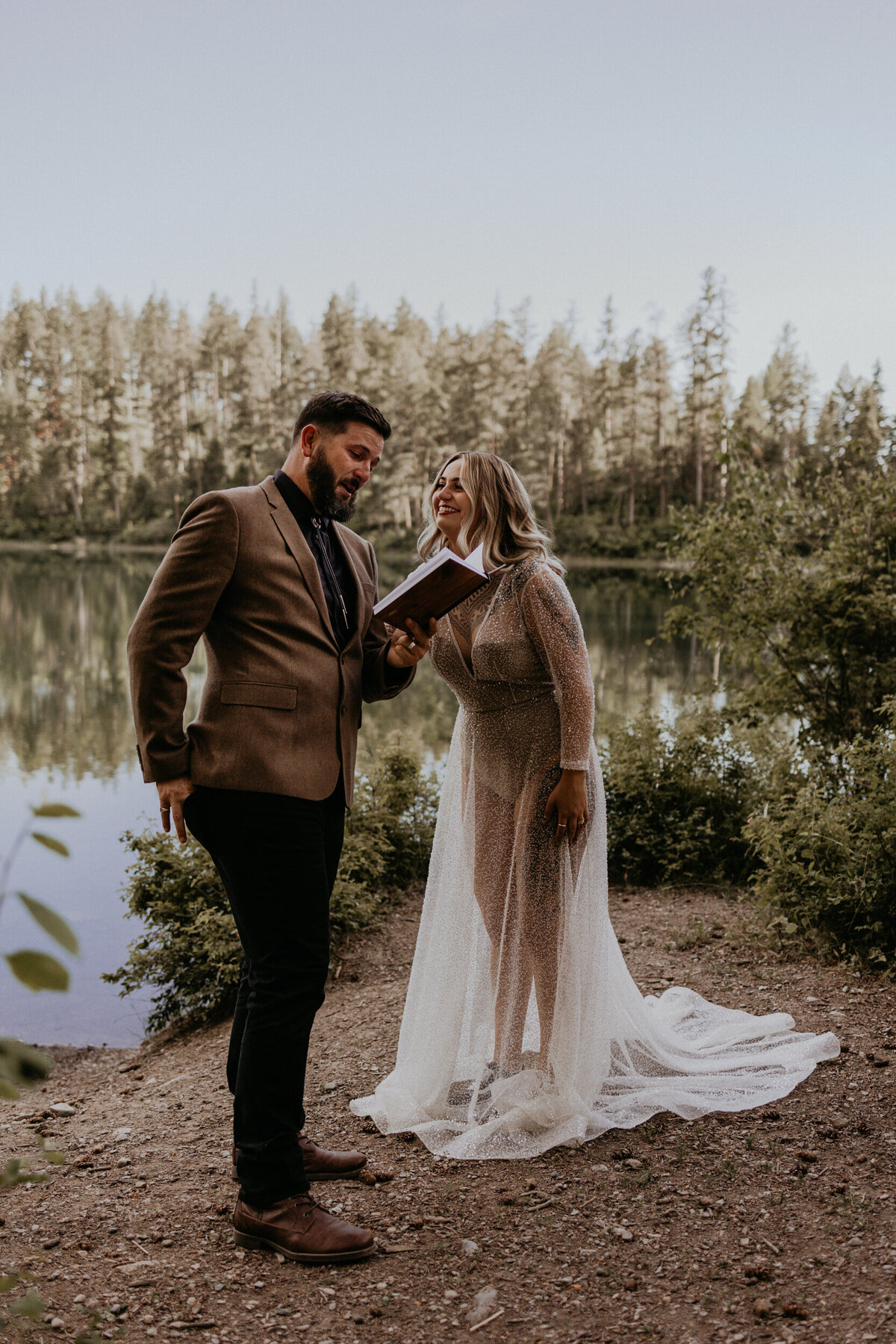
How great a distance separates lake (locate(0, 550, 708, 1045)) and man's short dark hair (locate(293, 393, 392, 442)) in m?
1.40

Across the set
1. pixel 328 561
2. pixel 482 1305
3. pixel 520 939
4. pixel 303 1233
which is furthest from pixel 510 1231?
pixel 328 561

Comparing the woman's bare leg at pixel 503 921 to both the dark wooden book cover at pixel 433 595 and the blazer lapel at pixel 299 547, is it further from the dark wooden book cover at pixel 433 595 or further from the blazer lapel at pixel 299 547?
the blazer lapel at pixel 299 547

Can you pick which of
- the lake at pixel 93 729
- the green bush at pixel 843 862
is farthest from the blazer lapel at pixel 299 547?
the green bush at pixel 843 862

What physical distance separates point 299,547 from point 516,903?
1530 millimetres

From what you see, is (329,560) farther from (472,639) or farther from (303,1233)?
(303,1233)

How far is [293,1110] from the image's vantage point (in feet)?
9.54

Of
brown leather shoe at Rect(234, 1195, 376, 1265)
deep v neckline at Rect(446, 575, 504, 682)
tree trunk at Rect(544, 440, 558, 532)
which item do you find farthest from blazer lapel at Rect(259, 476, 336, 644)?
tree trunk at Rect(544, 440, 558, 532)

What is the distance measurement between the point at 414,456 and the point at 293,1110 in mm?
45396

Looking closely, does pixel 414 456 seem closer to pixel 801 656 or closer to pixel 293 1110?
pixel 801 656

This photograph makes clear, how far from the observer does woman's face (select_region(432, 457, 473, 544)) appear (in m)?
3.64

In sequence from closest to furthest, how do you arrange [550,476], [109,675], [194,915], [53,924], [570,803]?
[53,924]
[570,803]
[194,915]
[109,675]
[550,476]

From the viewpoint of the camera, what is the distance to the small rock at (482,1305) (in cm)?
262

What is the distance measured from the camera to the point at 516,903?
3.71m

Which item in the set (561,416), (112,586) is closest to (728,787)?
(112,586)
